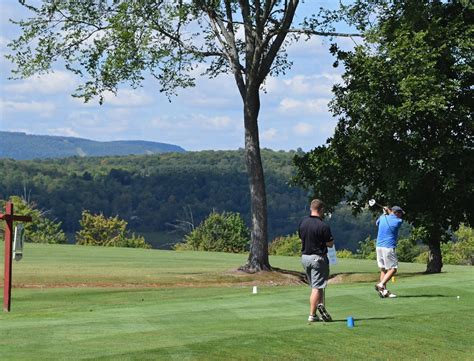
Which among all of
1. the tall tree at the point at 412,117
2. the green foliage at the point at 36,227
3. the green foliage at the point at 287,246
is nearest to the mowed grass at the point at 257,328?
the tall tree at the point at 412,117

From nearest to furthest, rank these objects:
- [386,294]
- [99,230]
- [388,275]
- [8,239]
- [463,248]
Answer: [8,239] → [388,275] → [386,294] → [463,248] → [99,230]

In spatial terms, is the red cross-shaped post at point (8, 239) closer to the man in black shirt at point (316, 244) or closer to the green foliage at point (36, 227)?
the man in black shirt at point (316, 244)

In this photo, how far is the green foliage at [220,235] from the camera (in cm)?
11876

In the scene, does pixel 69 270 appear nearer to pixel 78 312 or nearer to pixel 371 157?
pixel 371 157

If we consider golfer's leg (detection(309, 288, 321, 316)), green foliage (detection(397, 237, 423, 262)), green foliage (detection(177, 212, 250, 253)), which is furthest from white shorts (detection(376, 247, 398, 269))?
green foliage (detection(177, 212, 250, 253))

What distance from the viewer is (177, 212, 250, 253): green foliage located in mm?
118756

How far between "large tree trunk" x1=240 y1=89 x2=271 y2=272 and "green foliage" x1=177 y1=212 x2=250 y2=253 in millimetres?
77469

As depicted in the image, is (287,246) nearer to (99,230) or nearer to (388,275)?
(99,230)

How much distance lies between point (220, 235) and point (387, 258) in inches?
4123

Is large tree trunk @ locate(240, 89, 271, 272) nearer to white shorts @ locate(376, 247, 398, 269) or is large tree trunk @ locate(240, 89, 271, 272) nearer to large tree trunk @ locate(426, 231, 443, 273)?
large tree trunk @ locate(426, 231, 443, 273)

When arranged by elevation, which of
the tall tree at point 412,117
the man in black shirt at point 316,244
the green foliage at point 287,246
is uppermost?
the tall tree at point 412,117

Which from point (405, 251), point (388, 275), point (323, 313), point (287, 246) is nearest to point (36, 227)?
point (287, 246)

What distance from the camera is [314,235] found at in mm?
16516

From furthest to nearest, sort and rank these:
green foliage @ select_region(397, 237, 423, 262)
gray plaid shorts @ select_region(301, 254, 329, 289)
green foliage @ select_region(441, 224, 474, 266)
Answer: green foliage @ select_region(441, 224, 474, 266) < green foliage @ select_region(397, 237, 423, 262) < gray plaid shorts @ select_region(301, 254, 329, 289)
